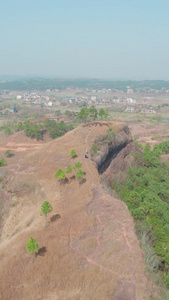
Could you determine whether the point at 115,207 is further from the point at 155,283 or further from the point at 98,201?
the point at 155,283

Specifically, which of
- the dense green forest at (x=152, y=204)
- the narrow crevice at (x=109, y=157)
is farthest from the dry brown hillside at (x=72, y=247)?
the narrow crevice at (x=109, y=157)

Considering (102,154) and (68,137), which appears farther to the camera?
(68,137)

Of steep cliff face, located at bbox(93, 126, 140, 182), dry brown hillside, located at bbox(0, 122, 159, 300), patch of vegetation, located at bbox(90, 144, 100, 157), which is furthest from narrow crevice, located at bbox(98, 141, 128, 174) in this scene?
dry brown hillside, located at bbox(0, 122, 159, 300)

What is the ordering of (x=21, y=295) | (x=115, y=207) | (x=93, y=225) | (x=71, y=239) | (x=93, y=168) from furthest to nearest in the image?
(x=93, y=168)
(x=115, y=207)
(x=93, y=225)
(x=71, y=239)
(x=21, y=295)

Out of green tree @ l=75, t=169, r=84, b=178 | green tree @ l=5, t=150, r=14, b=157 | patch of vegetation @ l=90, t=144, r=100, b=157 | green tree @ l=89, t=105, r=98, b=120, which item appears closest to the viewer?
green tree @ l=75, t=169, r=84, b=178

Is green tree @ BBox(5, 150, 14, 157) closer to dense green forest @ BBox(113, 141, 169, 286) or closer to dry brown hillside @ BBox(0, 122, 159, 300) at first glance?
dry brown hillside @ BBox(0, 122, 159, 300)

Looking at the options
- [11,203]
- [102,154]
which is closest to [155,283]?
[11,203]

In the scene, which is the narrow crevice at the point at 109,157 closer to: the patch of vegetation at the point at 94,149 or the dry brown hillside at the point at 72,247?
the patch of vegetation at the point at 94,149
